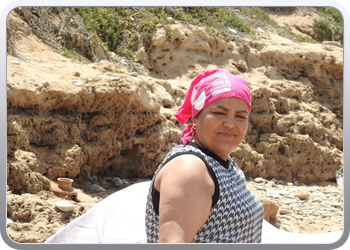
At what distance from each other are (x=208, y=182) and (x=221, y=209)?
0.46 feet

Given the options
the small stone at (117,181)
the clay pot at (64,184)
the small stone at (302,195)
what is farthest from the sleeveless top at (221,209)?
the small stone at (302,195)

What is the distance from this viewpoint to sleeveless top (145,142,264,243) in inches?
66.0

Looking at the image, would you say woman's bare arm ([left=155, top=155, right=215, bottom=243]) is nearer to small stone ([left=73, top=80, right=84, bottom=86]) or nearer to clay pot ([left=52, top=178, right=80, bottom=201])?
clay pot ([left=52, top=178, right=80, bottom=201])

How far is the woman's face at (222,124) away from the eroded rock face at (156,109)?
229cm

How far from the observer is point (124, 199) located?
356 cm

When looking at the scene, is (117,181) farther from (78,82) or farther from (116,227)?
(116,227)

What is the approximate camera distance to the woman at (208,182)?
1532 mm

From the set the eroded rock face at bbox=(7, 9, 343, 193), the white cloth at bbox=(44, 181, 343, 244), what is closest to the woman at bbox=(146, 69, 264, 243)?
the white cloth at bbox=(44, 181, 343, 244)

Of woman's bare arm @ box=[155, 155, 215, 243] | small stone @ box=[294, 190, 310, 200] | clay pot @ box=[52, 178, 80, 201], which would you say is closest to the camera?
woman's bare arm @ box=[155, 155, 215, 243]

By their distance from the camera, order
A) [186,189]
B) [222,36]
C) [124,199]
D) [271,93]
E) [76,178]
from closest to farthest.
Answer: [186,189]
[124,199]
[76,178]
[271,93]
[222,36]

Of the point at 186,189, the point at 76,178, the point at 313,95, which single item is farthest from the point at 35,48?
the point at 313,95

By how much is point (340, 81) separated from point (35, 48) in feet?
18.6

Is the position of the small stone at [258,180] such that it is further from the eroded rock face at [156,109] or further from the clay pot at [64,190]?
the clay pot at [64,190]

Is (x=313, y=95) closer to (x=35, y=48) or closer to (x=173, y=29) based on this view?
(x=173, y=29)
